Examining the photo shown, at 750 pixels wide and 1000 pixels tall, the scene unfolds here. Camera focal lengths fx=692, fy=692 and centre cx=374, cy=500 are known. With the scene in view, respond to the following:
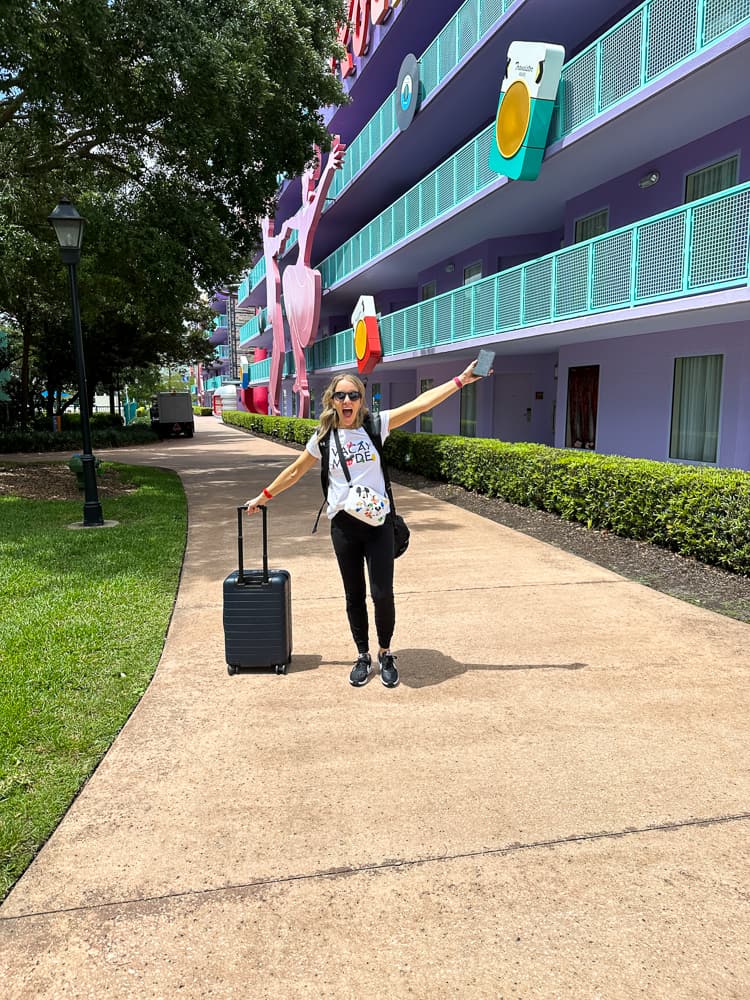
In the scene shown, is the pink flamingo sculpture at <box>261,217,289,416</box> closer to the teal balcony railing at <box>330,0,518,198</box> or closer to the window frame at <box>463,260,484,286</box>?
the teal balcony railing at <box>330,0,518,198</box>

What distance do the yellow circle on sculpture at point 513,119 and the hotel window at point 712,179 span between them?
2.94 m

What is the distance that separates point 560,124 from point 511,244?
6.07 m

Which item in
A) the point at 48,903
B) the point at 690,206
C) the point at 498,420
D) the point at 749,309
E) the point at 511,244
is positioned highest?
the point at 511,244

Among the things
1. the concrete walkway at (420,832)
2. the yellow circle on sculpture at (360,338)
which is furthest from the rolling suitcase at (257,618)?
the yellow circle on sculpture at (360,338)

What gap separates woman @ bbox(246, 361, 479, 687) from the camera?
4.02 meters

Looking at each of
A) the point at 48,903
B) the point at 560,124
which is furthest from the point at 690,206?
the point at 48,903

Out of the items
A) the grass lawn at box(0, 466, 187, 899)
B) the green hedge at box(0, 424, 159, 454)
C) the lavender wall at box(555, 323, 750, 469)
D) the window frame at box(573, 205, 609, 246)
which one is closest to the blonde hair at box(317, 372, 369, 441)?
the grass lawn at box(0, 466, 187, 899)

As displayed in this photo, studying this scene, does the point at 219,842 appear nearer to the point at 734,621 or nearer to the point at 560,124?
the point at 734,621

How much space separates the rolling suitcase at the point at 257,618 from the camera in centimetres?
438

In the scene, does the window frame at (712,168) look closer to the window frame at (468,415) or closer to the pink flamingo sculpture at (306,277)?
the window frame at (468,415)

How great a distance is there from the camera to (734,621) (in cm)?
547

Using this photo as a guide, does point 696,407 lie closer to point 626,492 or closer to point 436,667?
point 626,492

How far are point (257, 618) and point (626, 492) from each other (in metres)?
5.49

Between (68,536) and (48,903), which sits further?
(68,536)
